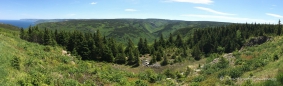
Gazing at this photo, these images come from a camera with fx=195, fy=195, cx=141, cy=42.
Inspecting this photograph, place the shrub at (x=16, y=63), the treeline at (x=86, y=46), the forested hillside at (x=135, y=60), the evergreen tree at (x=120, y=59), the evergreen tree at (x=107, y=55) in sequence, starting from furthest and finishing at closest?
the evergreen tree at (x=120, y=59), the evergreen tree at (x=107, y=55), the treeline at (x=86, y=46), the forested hillside at (x=135, y=60), the shrub at (x=16, y=63)

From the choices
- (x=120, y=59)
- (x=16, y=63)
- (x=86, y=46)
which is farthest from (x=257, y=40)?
(x=16, y=63)

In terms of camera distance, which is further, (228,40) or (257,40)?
(228,40)

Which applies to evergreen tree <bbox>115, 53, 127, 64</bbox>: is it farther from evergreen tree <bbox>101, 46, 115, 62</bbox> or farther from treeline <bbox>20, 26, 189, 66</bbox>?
evergreen tree <bbox>101, 46, 115, 62</bbox>

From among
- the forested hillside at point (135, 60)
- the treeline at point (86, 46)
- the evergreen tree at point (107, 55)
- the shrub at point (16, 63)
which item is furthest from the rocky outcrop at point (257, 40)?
the shrub at point (16, 63)

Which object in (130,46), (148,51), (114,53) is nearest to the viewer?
(114,53)

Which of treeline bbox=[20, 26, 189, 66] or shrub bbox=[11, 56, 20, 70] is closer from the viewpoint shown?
shrub bbox=[11, 56, 20, 70]

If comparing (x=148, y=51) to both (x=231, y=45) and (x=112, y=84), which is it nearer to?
(x=231, y=45)

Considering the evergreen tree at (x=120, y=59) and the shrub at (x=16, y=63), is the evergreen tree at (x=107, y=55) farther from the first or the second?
the shrub at (x=16, y=63)

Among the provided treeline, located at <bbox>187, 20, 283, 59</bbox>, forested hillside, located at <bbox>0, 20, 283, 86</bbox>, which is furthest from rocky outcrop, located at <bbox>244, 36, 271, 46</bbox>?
treeline, located at <bbox>187, 20, 283, 59</bbox>

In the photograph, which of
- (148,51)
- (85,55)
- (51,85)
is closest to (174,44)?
(148,51)

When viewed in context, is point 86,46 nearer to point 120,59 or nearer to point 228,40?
point 120,59

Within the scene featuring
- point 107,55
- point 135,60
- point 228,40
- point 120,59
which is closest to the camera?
point 107,55
